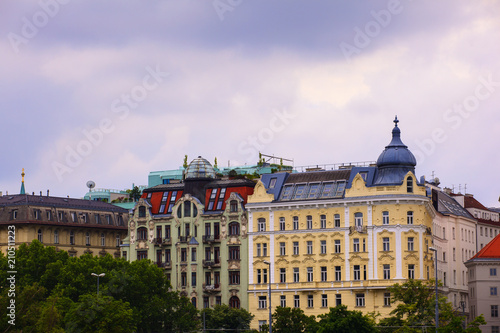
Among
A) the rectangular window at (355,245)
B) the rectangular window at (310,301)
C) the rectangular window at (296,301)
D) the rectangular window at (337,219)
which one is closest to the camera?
the rectangular window at (355,245)

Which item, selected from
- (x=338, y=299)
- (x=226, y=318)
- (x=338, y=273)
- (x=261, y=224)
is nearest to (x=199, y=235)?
(x=261, y=224)

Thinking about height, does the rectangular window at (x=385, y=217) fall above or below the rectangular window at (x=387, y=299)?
above

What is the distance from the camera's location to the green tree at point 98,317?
140000mm

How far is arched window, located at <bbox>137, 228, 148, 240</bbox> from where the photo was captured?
184 m

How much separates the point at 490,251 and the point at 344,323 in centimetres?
4792

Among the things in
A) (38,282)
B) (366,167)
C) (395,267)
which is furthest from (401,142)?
(38,282)

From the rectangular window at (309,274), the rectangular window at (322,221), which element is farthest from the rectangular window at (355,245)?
the rectangular window at (309,274)

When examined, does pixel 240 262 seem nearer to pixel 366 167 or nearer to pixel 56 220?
pixel 366 167

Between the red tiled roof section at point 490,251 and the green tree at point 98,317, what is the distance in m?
58.6

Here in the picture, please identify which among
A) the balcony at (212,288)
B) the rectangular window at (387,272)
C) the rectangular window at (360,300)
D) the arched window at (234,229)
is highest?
the arched window at (234,229)

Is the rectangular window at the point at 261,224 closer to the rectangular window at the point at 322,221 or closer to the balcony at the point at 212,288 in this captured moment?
the rectangular window at the point at 322,221

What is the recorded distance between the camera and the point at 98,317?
140625 millimetres

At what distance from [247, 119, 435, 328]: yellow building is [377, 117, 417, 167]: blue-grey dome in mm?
124

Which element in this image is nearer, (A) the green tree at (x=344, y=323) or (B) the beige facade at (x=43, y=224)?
(A) the green tree at (x=344, y=323)
